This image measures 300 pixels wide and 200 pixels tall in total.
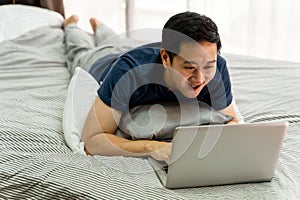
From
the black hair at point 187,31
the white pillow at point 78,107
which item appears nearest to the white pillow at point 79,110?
the white pillow at point 78,107

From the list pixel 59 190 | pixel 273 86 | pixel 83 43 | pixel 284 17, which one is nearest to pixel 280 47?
pixel 284 17

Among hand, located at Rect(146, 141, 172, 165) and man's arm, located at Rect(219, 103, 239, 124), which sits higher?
hand, located at Rect(146, 141, 172, 165)

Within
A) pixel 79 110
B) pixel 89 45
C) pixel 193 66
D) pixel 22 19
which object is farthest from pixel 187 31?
pixel 22 19

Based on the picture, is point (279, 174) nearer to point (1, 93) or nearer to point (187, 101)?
point (187, 101)

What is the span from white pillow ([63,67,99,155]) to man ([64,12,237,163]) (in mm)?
36

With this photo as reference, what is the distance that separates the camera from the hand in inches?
45.4

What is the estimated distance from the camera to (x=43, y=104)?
1631 mm

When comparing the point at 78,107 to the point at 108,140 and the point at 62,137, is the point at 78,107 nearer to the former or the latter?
the point at 62,137

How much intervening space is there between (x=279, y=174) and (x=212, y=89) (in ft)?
1.26

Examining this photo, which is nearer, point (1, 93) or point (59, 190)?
point (59, 190)

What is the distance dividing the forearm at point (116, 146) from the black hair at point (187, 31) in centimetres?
27

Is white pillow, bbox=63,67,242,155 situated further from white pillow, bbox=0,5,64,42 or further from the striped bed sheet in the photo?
white pillow, bbox=0,5,64,42

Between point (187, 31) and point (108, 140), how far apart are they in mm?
396

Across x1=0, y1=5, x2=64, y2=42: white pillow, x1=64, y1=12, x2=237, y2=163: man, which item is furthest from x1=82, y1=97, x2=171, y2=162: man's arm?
x1=0, y1=5, x2=64, y2=42: white pillow
